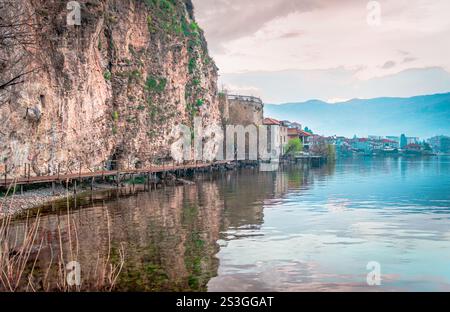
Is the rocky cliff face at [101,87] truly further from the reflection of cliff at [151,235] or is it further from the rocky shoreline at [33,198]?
the reflection of cliff at [151,235]

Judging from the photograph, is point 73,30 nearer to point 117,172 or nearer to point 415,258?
point 117,172

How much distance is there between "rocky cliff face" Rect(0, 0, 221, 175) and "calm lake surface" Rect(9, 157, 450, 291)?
7570mm

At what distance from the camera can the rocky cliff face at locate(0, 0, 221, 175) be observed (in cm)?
3772

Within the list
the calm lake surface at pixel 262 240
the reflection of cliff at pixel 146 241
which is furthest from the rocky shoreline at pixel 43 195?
the reflection of cliff at pixel 146 241

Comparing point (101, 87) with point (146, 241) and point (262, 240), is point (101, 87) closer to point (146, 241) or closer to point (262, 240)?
point (146, 241)

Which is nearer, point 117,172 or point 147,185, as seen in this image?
point 117,172

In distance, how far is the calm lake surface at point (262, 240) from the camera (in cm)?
1573

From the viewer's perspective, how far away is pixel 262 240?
73.6 ft

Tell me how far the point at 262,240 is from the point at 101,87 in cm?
3408

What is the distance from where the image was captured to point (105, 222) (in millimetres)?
26922

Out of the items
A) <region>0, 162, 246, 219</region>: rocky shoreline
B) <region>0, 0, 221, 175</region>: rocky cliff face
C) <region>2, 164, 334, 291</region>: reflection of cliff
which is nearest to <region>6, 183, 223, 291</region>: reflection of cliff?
<region>2, 164, 334, 291</region>: reflection of cliff

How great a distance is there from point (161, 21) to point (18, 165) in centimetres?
3712

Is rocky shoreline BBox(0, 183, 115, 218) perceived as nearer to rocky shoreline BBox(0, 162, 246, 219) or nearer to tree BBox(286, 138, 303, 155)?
rocky shoreline BBox(0, 162, 246, 219)
